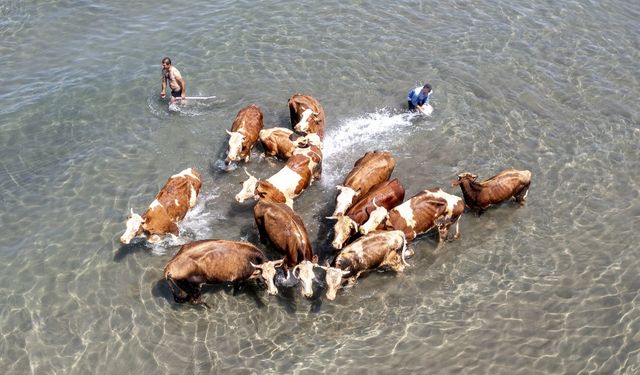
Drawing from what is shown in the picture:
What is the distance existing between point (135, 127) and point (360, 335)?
9.78 meters

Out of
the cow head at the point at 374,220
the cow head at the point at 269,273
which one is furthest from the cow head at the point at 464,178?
the cow head at the point at 269,273

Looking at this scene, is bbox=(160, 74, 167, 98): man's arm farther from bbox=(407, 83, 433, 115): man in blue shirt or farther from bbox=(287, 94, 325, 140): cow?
bbox=(407, 83, 433, 115): man in blue shirt

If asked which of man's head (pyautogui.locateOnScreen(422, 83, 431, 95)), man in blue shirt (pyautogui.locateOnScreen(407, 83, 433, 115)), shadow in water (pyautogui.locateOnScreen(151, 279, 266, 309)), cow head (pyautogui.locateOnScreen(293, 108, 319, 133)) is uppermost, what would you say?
man's head (pyautogui.locateOnScreen(422, 83, 431, 95))

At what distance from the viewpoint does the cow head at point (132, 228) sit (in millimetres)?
12750

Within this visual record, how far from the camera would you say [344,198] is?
44.5 feet

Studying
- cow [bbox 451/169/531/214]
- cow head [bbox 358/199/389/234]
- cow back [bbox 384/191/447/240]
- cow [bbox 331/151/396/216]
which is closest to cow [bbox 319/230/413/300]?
cow head [bbox 358/199/389/234]

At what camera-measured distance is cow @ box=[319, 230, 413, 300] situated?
11688mm

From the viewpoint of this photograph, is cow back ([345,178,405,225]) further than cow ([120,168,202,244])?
Yes

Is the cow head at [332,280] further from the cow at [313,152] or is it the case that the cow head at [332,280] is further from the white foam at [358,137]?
the white foam at [358,137]

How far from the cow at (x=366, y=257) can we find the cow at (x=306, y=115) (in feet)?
14.8

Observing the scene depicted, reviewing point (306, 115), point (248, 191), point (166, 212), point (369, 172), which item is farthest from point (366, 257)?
point (306, 115)

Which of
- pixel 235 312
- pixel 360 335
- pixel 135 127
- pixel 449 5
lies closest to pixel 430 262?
pixel 360 335

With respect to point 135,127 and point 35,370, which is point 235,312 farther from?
point 135,127

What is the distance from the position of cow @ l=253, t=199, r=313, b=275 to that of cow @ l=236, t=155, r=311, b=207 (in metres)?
0.71
